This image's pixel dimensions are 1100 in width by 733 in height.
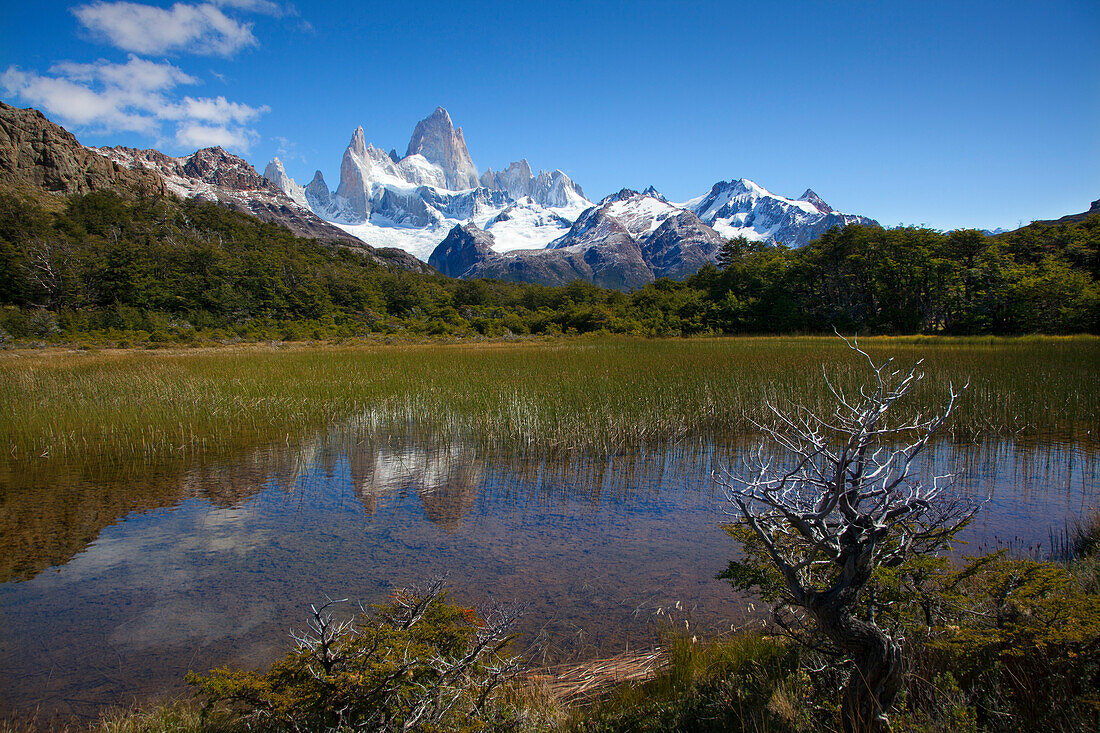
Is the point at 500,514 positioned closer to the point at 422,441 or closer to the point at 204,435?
the point at 422,441

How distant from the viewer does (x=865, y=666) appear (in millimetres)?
1591

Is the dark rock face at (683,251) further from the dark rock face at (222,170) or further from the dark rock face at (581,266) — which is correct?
the dark rock face at (222,170)

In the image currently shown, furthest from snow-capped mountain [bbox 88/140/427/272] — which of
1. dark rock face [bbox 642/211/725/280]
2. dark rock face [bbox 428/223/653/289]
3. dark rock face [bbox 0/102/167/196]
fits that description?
dark rock face [bbox 642/211/725/280]

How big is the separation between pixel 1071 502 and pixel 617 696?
230 inches

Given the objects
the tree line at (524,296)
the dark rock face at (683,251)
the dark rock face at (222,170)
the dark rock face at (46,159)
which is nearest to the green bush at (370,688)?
the tree line at (524,296)

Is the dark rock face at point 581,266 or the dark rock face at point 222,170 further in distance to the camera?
the dark rock face at point 581,266

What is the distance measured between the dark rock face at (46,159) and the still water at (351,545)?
74.1m

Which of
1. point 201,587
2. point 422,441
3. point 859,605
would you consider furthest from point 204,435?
point 859,605

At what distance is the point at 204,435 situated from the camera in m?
8.28

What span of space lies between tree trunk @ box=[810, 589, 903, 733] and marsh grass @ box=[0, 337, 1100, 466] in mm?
5836

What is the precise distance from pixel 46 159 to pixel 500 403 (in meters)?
80.0

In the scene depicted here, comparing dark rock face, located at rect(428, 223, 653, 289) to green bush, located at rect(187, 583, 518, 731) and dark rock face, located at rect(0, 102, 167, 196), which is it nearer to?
dark rock face, located at rect(0, 102, 167, 196)

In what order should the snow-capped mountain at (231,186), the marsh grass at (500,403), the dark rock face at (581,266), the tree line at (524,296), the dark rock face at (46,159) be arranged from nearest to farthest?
the marsh grass at (500,403) < the tree line at (524,296) < the dark rock face at (46,159) < the snow-capped mountain at (231,186) < the dark rock face at (581,266)

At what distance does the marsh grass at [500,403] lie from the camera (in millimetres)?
7836
